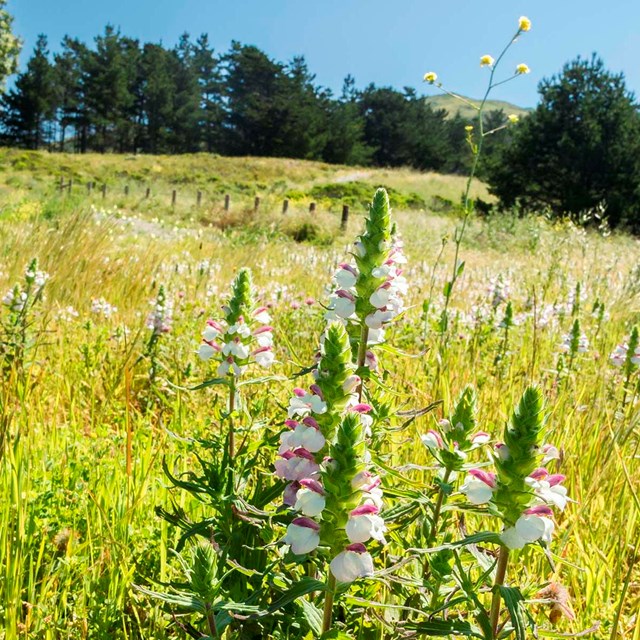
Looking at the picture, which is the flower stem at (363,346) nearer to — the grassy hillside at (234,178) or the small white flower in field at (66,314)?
the small white flower in field at (66,314)

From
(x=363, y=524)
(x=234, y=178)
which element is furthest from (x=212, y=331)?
(x=234, y=178)

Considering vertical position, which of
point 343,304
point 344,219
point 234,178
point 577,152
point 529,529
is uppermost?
point 577,152

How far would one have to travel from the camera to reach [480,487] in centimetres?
99

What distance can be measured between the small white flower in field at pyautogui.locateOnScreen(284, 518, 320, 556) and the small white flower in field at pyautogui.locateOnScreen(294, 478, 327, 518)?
0.02m

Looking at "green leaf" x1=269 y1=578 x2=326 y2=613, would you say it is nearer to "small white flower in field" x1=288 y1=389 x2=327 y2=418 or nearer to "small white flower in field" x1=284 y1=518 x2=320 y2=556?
"small white flower in field" x1=284 y1=518 x2=320 y2=556

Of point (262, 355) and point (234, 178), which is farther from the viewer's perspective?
point (234, 178)

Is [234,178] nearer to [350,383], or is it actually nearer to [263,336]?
[263,336]

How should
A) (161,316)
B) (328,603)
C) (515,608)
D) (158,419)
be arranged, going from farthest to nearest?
1. (161,316)
2. (158,419)
3. (328,603)
4. (515,608)

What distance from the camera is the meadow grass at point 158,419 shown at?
5.14 ft

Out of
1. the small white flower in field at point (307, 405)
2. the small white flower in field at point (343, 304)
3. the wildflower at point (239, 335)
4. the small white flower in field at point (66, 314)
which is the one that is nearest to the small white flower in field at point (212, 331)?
the wildflower at point (239, 335)

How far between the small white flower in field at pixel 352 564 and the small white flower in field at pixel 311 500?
82 mm

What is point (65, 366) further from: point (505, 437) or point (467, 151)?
point (467, 151)

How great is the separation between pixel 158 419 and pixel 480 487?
2214 mm

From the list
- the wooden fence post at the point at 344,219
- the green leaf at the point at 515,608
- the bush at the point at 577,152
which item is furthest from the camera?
the bush at the point at 577,152
